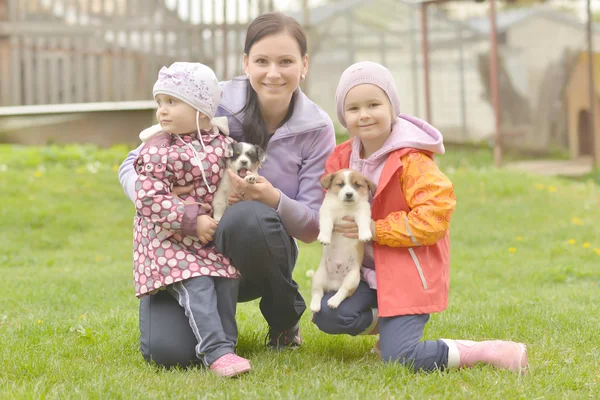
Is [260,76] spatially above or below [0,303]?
above

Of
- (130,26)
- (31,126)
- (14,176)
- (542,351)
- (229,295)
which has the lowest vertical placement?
(542,351)

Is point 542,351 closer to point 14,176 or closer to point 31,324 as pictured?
point 31,324

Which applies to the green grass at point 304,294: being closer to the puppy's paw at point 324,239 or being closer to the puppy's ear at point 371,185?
the puppy's paw at point 324,239

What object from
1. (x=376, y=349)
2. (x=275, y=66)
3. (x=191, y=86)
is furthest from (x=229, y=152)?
(x=376, y=349)

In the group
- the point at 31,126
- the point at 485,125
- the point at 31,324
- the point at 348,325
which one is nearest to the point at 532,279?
the point at 348,325

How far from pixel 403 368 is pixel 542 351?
0.73m

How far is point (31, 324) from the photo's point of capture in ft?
13.1

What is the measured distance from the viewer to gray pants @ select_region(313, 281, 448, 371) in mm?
3090

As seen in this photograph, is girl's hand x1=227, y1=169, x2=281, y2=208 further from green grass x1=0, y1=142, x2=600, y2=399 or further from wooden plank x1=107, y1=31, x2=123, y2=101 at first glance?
wooden plank x1=107, y1=31, x2=123, y2=101

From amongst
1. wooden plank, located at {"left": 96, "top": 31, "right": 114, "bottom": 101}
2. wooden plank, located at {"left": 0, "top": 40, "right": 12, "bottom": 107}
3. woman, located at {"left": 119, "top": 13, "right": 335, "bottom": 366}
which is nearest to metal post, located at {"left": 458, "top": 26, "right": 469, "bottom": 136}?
wooden plank, located at {"left": 96, "top": 31, "right": 114, "bottom": 101}

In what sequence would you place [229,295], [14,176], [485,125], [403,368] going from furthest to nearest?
[485,125], [14,176], [229,295], [403,368]

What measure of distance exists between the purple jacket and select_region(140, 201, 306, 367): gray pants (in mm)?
206

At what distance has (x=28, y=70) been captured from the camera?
10.0 meters

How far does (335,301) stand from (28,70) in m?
7.94
